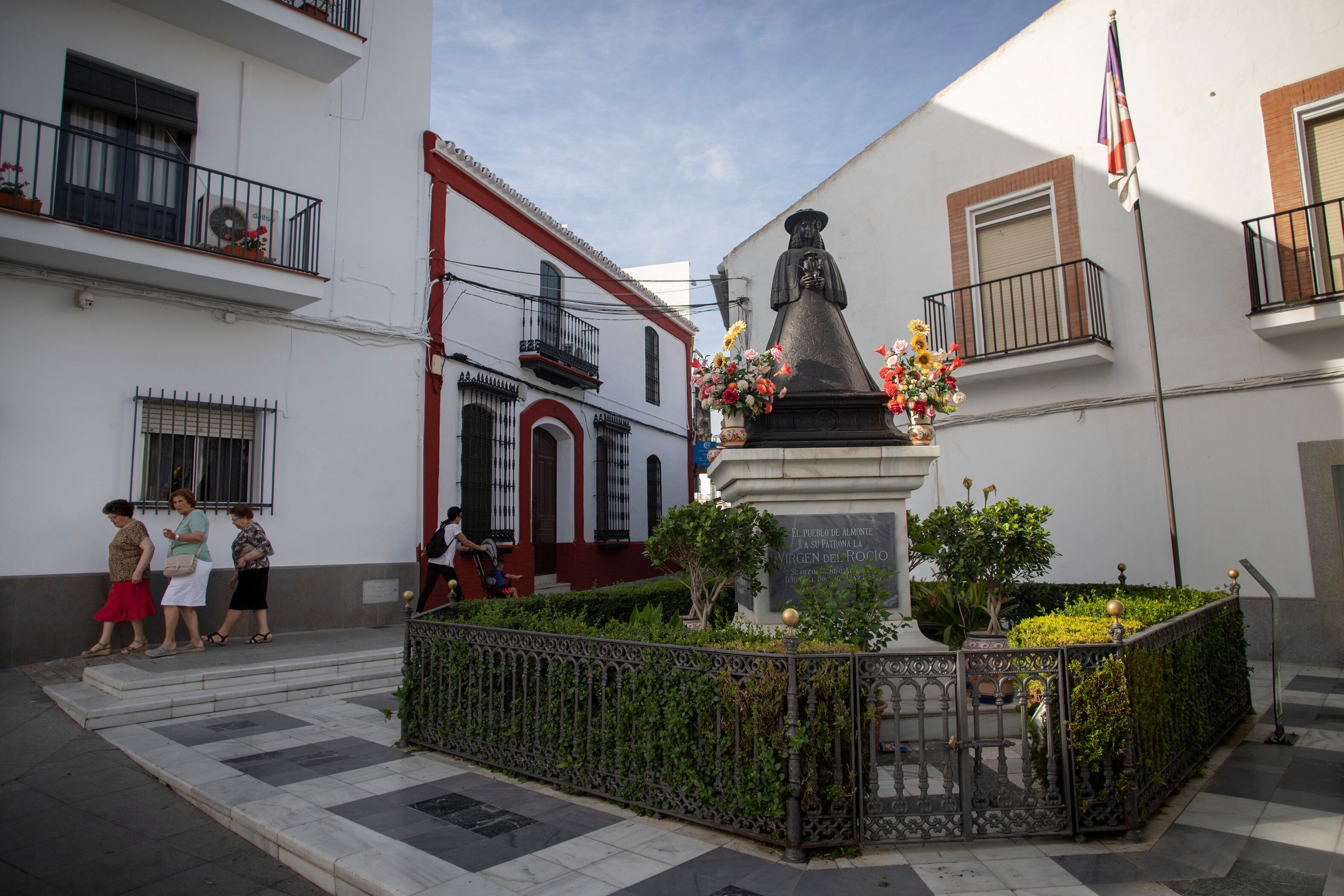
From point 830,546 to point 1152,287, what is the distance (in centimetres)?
597

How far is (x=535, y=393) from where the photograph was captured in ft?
42.2

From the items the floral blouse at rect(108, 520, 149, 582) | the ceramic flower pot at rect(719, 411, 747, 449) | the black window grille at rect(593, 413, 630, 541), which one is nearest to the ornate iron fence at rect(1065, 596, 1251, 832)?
the ceramic flower pot at rect(719, 411, 747, 449)

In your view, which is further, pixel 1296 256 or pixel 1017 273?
pixel 1017 273

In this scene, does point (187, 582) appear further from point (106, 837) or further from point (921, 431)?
point (921, 431)

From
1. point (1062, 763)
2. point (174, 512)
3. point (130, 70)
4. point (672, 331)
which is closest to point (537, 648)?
point (1062, 763)

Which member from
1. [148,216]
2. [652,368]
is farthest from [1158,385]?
[652,368]

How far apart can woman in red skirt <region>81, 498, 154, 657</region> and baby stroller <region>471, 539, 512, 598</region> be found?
354cm

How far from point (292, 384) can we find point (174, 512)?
1.86 m

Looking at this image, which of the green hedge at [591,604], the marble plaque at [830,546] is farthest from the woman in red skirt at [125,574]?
the marble plaque at [830,546]

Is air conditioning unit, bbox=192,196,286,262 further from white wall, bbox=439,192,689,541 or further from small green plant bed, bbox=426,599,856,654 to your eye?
small green plant bed, bbox=426,599,856,654

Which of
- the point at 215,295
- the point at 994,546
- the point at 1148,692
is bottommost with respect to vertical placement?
the point at 1148,692

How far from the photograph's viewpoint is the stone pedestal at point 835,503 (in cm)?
486

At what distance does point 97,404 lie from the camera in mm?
7395

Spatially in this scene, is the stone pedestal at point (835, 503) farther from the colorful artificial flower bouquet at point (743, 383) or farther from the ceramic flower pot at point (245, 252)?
the ceramic flower pot at point (245, 252)
